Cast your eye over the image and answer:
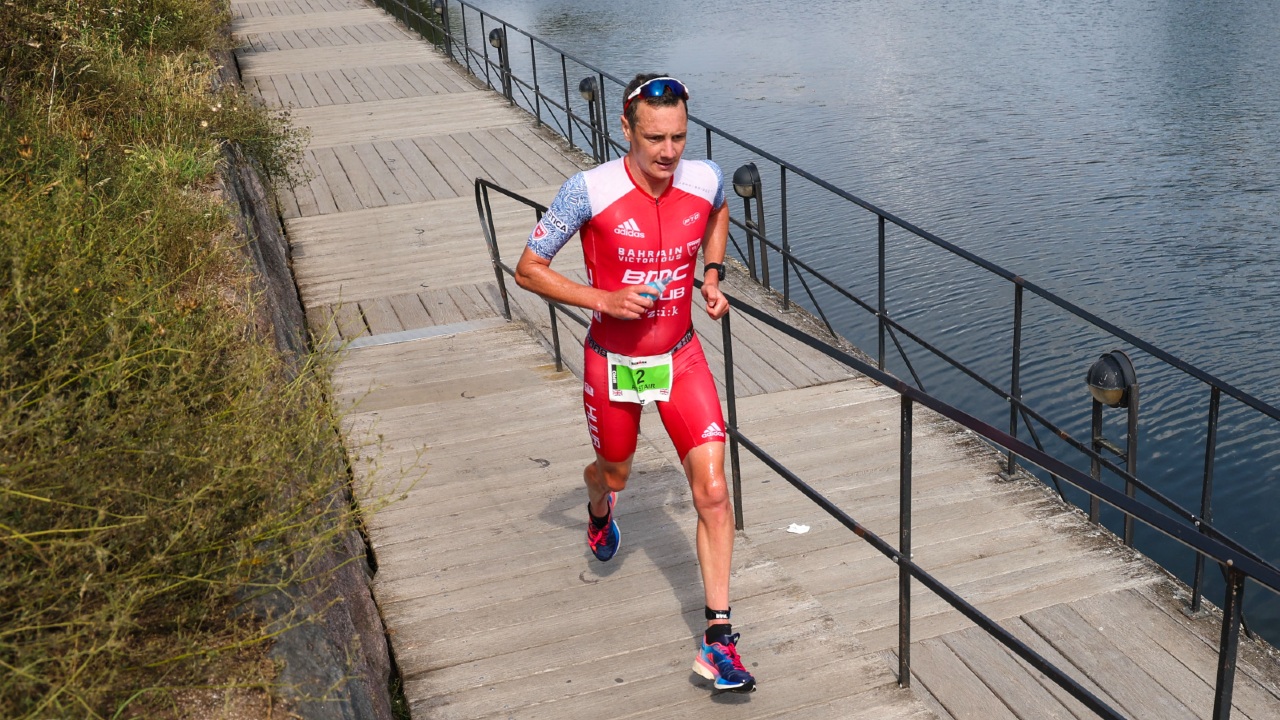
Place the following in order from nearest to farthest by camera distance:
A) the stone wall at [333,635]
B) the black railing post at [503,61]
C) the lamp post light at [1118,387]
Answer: the stone wall at [333,635] < the lamp post light at [1118,387] < the black railing post at [503,61]

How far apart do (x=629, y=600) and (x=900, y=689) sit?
105cm

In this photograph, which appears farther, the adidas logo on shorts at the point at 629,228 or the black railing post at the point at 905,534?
the adidas logo on shorts at the point at 629,228

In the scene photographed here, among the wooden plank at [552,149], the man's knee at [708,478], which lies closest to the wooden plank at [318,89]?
the wooden plank at [552,149]

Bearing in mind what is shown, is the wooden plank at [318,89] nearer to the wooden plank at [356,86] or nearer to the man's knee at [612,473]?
the wooden plank at [356,86]

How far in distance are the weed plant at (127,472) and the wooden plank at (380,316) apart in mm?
3451

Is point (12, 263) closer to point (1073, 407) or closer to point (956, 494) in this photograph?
point (956, 494)

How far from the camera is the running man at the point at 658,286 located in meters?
3.72

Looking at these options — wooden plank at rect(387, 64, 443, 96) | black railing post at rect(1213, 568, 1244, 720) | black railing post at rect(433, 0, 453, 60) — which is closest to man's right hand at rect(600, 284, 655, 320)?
black railing post at rect(1213, 568, 1244, 720)

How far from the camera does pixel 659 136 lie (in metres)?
3.73

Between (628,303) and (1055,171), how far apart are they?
13.8 meters

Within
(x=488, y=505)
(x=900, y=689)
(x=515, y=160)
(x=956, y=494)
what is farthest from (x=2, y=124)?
(x=515, y=160)

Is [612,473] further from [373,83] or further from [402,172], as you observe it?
[373,83]

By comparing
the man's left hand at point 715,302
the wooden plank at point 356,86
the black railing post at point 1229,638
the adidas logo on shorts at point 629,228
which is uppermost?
the adidas logo on shorts at point 629,228

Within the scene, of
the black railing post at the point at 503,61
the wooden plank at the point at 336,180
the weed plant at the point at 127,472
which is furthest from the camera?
the black railing post at the point at 503,61
